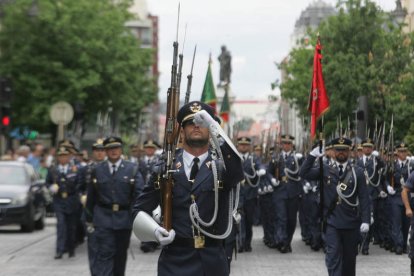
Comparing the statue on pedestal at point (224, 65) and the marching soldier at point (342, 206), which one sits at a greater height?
the statue on pedestal at point (224, 65)

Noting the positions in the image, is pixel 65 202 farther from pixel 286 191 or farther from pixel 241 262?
pixel 286 191

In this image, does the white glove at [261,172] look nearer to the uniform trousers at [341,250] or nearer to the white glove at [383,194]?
the white glove at [383,194]

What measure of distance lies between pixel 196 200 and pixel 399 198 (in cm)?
1329

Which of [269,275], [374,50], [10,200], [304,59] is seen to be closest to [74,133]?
[304,59]

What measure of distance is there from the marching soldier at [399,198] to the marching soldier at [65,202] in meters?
5.23

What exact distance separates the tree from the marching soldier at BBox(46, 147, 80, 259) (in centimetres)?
3446

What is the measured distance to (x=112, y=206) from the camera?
1492 cm

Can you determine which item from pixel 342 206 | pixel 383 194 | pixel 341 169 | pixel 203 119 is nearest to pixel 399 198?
pixel 383 194

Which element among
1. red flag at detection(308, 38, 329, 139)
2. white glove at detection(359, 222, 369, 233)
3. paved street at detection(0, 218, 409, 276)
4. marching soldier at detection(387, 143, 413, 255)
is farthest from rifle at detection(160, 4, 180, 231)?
marching soldier at detection(387, 143, 413, 255)

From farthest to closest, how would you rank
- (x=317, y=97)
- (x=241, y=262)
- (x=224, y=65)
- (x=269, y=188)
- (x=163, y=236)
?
(x=224, y=65) → (x=269, y=188) → (x=241, y=262) → (x=317, y=97) → (x=163, y=236)

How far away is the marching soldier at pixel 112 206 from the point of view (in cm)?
1447

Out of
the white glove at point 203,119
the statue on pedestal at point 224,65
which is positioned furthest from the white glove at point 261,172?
the statue on pedestal at point 224,65

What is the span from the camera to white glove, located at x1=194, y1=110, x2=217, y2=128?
345 inches

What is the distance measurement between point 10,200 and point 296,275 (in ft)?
34.2
